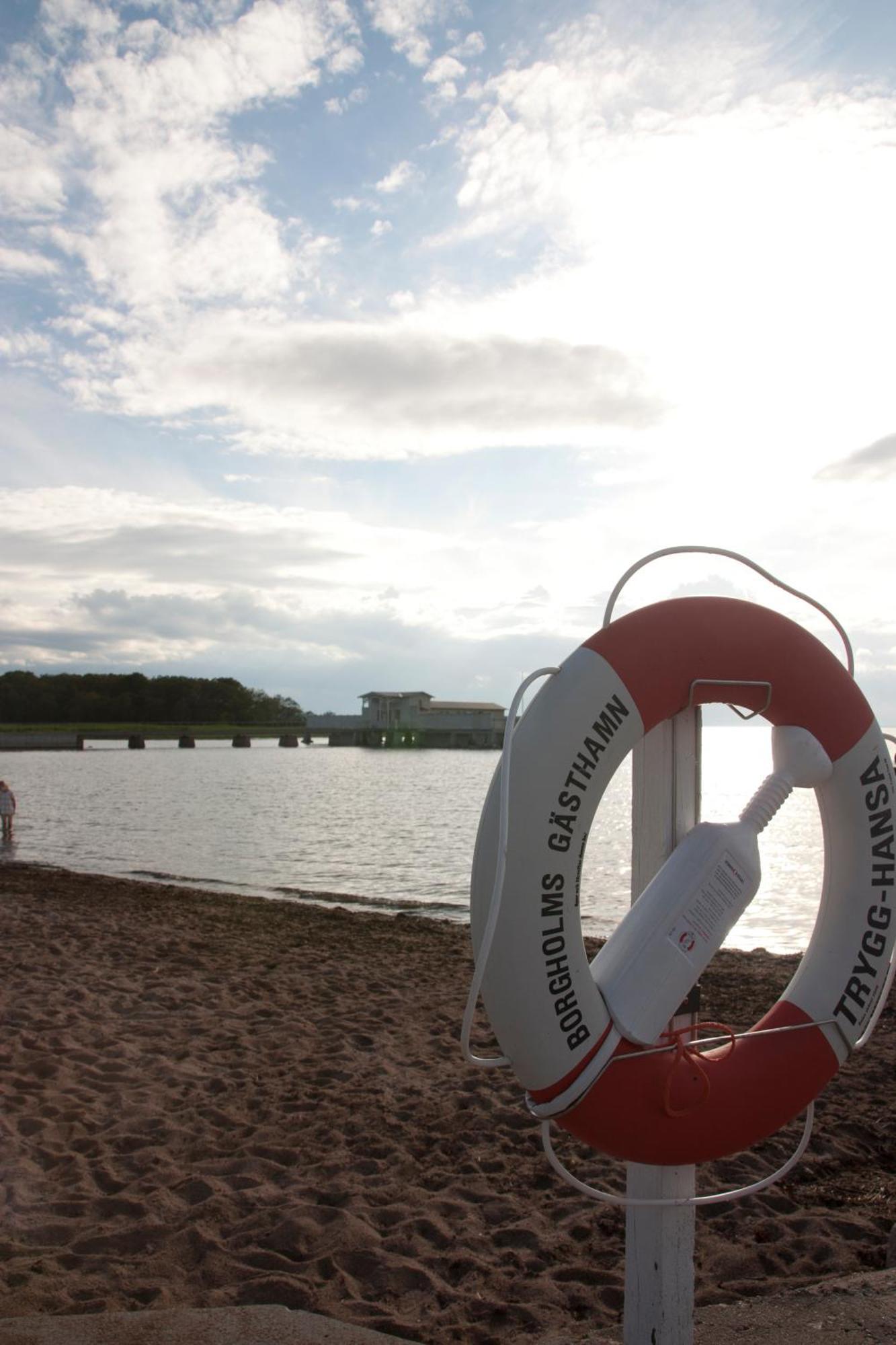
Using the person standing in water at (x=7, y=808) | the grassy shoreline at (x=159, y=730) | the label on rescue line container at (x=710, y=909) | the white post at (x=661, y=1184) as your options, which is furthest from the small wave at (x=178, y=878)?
the grassy shoreline at (x=159, y=730)

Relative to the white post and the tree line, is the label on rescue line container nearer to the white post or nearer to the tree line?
the white post

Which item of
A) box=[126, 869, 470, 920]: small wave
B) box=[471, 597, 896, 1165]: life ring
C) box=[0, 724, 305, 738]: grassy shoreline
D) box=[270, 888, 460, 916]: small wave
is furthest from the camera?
box=[0, 724, 305, 738]: grassy shoreline

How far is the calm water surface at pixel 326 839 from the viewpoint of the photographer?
42.1 feet

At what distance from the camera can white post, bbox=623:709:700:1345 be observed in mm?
1967

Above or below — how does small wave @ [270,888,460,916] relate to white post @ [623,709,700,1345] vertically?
below

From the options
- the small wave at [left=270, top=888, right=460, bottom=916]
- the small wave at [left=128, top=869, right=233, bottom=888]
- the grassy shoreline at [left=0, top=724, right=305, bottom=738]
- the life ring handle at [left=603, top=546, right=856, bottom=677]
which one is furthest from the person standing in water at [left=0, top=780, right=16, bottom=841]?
the grassy shoreline at [left=0, top=724, right=305, bottom=738]

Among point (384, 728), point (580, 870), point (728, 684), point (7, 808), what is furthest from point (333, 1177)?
point (384, 728)

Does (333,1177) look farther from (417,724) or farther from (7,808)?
(417,724)

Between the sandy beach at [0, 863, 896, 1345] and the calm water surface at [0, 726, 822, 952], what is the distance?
1.28 metres

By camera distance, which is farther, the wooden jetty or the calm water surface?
the wooden jetty

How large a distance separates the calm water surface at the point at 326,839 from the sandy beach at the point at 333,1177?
50.5 inches

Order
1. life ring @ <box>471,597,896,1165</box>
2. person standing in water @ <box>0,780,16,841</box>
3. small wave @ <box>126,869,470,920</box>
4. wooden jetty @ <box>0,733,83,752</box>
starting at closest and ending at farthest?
life ring @ <box>471,597,896,1165</box>
small wave @ <box>126,869,470,920</box>
person standing in water @ <box>0,780,16,841</box>
wooden jetty @ <box>0,733,83,752</box>

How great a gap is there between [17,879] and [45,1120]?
9190mm

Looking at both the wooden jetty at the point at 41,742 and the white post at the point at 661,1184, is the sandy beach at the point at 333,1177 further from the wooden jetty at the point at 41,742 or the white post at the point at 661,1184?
the wooden jetty at the point at 41,742
